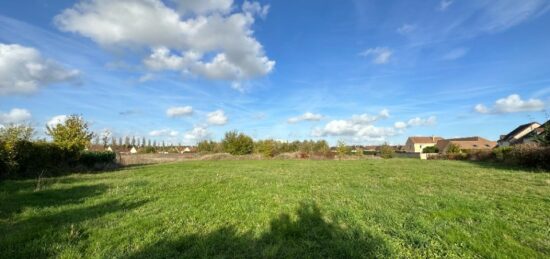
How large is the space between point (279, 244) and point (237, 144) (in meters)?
53.3

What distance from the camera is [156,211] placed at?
22.9 ft

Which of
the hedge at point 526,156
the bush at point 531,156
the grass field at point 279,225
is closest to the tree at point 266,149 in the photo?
the hedge at point 526,156

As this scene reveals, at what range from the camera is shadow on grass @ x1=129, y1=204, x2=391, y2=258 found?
14.2 ft

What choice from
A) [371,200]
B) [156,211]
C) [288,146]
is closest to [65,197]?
[156,211]

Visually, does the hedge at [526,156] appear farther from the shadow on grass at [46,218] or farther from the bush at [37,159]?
the bush at [37,159]

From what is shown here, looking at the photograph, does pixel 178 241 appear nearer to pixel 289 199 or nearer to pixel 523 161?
pixel 289 199

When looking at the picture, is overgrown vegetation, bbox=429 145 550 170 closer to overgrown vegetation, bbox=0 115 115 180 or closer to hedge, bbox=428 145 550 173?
hedge, bbox=428 145 550 173

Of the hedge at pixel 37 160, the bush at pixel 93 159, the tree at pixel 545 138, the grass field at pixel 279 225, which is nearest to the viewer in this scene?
the grass field at pixel 279 225

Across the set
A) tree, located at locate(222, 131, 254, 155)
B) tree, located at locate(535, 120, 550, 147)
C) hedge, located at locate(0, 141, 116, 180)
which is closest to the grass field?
hedge, located at locate(0, 141, 116, 180)

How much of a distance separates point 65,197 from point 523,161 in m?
27.3

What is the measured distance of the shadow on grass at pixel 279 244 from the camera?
4.34 metres

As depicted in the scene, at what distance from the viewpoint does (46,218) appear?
6.33 metres

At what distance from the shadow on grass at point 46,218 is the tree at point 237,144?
47.3 meters

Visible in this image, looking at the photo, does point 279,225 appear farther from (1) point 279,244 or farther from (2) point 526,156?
(2) point 526,156
